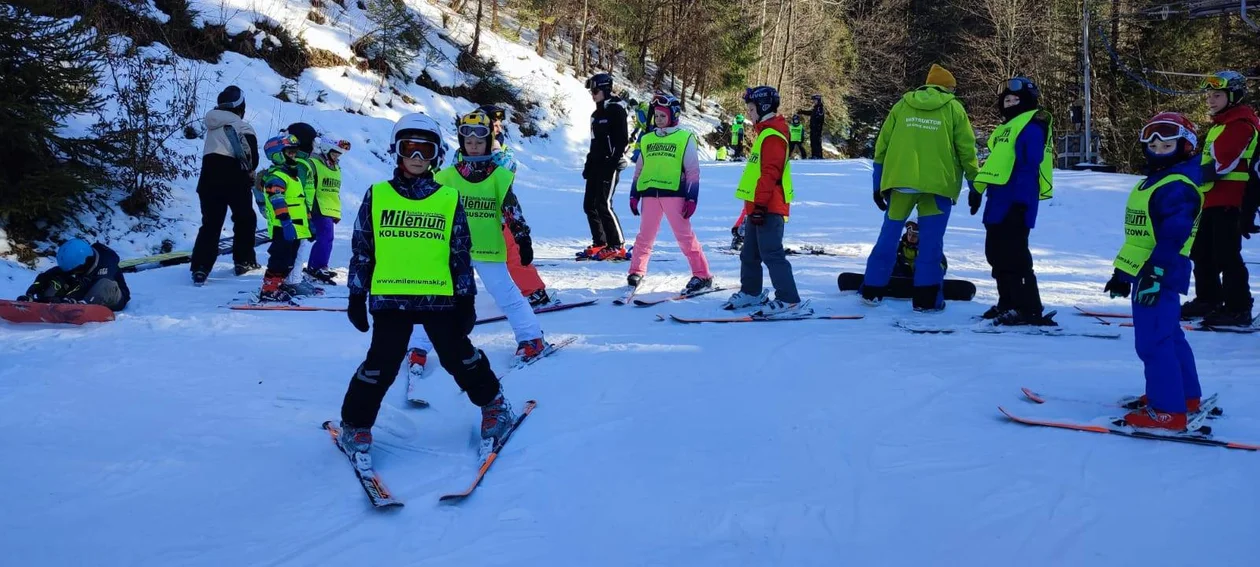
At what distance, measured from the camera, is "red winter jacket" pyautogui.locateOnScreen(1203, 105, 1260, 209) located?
6.32 metres

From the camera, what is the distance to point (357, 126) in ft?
55.0

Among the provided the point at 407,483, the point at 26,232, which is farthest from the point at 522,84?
the point at 407,483

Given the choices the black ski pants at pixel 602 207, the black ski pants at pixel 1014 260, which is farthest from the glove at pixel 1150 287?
the black ski pants at pixel 602 207

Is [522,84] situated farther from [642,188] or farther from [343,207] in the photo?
[642,188]

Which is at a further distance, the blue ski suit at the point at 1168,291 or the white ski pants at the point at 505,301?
the white ski pants at the point at 505,301

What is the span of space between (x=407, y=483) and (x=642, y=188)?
14.4 feet

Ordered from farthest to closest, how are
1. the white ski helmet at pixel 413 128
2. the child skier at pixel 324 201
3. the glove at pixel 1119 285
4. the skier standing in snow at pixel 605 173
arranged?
the skier standing in snow at pixel 605 173
the child skier at pixel 324 201
the glove at pixel 1119 285
the white ski helmet at pixel 413 128

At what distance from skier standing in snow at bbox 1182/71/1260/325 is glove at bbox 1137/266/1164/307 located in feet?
9.81

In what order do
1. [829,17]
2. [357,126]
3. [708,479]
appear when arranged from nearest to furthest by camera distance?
1. [708,479]
2. [357,126]
3. [829,17]

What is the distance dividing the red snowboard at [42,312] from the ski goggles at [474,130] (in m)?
3.57

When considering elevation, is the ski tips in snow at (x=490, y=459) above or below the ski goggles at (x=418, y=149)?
below

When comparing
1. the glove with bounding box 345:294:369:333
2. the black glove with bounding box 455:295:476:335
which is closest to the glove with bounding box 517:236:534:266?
the black glove with bounding box 455:295:476:335

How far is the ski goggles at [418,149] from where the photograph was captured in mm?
4086

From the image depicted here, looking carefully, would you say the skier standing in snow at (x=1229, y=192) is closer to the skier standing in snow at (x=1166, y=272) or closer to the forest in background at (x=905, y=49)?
the skier standing in snow at (x=1166, y=272)
